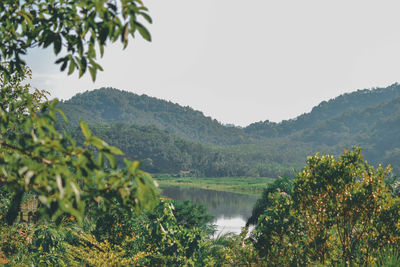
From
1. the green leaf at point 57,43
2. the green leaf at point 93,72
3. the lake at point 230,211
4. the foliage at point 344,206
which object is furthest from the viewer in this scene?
the lake at point 230,211

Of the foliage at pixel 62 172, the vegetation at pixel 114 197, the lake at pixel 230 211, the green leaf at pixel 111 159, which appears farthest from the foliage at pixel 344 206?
the lake at pixel 230 211

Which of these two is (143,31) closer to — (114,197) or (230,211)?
(114,197)

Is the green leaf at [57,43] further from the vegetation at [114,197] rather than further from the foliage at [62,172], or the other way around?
the foliage at [62,172]

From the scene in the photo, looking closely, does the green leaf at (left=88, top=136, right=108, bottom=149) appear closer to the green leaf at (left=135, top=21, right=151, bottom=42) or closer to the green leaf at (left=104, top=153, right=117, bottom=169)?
the green leaf at (left=104, top=153, right=117, bottom=169)

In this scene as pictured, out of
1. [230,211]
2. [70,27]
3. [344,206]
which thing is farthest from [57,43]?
[230,211]

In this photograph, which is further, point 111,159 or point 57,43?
point 57,43

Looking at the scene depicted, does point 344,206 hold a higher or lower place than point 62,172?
lower

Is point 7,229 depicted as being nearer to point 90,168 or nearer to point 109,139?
point 90,168

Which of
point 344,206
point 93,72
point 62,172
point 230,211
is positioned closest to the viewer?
point 62,172

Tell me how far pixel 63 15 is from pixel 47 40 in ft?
0.73

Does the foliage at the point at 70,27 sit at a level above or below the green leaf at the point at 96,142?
above

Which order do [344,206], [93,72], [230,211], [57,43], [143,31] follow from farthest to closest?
[230,211], [344,206], [57,43], [93,72], [143,31]

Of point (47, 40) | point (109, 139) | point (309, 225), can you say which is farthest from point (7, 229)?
point (109, 139)

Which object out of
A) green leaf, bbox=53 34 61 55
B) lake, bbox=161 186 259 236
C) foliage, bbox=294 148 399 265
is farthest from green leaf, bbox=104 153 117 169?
lake, bbox=161 186 259 236
